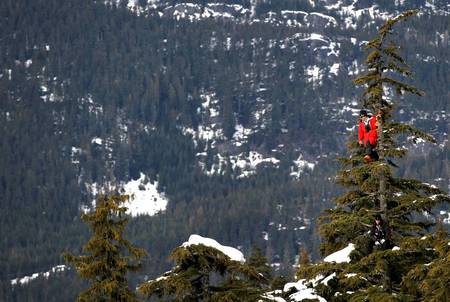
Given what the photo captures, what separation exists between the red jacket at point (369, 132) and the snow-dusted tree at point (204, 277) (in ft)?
23.6

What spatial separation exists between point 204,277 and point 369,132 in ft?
26.4

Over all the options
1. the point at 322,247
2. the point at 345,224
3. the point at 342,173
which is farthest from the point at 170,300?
the point at 322,247

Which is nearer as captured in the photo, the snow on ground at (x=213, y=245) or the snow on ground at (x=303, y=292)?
the snow on ground at (x=213, y=245)

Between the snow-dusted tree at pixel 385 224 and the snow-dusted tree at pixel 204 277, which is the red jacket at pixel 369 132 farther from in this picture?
the snow-dusted tree at pixel 204 277

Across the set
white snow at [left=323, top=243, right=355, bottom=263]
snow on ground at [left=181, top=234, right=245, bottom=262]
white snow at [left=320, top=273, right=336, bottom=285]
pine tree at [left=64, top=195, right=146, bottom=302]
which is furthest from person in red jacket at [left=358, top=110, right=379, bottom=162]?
snow on ground at [left=181, top=234, right=245, bottom=262]

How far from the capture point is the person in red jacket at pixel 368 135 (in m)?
29.1

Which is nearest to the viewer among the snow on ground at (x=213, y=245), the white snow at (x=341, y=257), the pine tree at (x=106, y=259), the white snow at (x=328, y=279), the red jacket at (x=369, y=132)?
the snow on ground at (x=213, y=245)

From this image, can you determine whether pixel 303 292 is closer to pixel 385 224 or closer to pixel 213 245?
pixel 213 245

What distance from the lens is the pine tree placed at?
2745 cm

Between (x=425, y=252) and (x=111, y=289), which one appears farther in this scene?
(x=111, y=289)

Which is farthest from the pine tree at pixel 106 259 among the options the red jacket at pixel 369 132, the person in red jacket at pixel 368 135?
the red jacket at pixel 369 132

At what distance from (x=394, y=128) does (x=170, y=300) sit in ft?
23.1

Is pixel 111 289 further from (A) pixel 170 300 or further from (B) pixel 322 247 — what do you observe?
(B) pixel 322 247

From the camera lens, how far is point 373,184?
27.8 m
